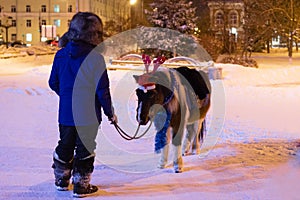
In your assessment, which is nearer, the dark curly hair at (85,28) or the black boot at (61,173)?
the dark curly hair at (85,28)

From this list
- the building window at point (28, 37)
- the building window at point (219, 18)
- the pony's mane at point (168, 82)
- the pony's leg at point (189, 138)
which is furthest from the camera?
the building window at point (28, 37)

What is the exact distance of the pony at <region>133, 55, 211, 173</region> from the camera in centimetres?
610

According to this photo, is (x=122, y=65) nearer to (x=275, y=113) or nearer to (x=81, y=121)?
(x=275, y=113)

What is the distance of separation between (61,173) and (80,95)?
0.90m

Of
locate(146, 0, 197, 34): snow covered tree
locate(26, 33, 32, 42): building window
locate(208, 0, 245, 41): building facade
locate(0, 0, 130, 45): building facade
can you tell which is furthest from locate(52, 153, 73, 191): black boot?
locate(26, 33, 32, 42): building window

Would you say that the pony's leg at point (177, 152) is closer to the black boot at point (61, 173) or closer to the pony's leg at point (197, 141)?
the pony's leg at point (197, 141)

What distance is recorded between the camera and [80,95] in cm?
558

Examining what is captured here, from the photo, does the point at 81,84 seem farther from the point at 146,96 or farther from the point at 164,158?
the point at 164,158

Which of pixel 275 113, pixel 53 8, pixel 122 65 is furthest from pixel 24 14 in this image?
pixel 275 113

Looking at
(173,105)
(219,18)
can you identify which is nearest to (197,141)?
(173,105)

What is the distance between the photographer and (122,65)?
24.1 metres

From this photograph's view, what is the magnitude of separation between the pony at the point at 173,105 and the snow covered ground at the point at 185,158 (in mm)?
288

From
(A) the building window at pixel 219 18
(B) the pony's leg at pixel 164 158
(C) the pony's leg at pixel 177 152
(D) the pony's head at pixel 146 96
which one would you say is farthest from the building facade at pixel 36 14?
(D) the pony's head at pixel 146 96

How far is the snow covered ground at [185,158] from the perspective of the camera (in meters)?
5.84
